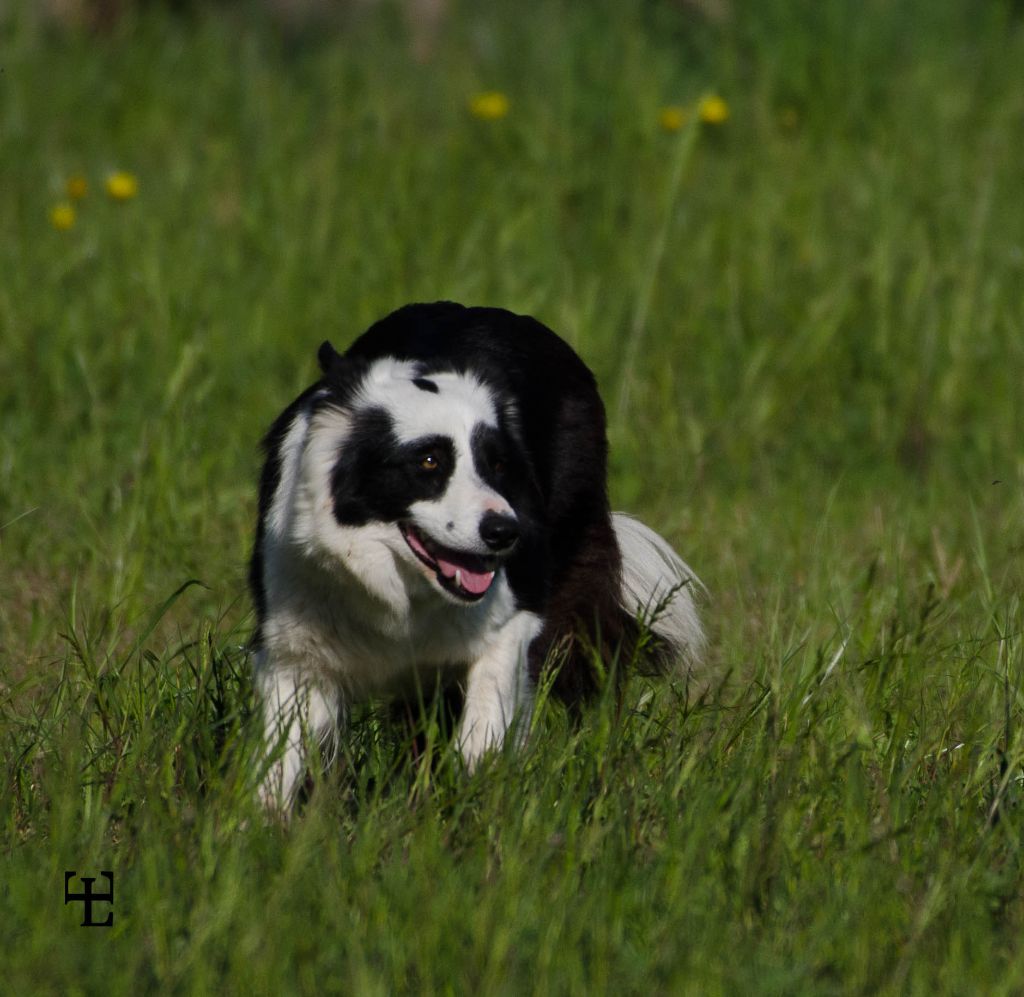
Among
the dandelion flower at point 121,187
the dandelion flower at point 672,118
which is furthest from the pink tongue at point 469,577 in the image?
the dandelion flower at point 672,118

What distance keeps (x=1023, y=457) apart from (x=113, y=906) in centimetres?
394

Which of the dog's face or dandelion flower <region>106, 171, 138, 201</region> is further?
dandelion flower <region>106, 171, 138, 201</region>

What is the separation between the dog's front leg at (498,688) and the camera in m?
3.65

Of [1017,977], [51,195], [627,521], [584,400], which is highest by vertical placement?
[51,195]

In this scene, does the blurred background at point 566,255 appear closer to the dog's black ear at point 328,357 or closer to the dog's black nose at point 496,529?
the dog's black ear at point 328,357

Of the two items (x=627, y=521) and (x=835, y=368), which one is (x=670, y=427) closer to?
(x=835, y=368)

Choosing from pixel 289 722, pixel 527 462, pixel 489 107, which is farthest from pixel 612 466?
pixel 289 722

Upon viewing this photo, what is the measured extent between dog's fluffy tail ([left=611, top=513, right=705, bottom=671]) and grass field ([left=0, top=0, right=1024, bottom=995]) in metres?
0.13

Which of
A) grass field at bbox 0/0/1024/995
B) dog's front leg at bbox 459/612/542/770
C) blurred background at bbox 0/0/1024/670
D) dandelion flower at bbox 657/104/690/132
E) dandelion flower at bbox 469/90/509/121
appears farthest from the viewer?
dandelion flower at bbox 469/90/509/121

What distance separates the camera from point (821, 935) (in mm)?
2830

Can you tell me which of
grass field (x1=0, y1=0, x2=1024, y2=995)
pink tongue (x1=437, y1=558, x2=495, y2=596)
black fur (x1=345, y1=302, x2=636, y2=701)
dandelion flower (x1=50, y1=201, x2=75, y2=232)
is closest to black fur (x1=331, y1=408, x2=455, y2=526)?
pink tongue (x1=437, y1=558, x2=495, y2=596)

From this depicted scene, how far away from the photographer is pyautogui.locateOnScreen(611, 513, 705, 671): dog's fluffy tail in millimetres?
4324

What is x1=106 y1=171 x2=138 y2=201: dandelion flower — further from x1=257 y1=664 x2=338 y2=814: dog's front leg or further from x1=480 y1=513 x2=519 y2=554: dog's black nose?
x1=480 y1=513 x2=519 y2=554: dog's black nose

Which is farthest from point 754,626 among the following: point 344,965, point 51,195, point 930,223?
point 51,195
